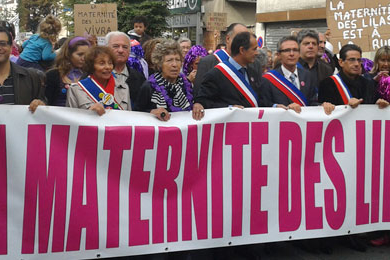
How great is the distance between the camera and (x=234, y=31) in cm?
546

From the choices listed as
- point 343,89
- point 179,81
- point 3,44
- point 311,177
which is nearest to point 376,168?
point 311,177

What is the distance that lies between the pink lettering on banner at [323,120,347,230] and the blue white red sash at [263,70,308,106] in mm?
372

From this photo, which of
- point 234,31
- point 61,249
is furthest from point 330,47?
point 61,249

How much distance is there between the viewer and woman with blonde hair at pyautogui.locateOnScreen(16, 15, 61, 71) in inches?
261

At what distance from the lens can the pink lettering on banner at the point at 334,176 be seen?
15.0 ft

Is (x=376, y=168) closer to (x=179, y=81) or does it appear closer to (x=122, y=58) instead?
(x=179, y=81)

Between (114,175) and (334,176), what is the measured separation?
1.80m

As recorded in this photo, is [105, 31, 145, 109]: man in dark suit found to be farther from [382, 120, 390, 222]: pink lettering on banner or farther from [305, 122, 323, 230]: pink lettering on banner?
[382, 120, 390, 222]: pink lettering on banner

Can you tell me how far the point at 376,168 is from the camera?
4.71 m

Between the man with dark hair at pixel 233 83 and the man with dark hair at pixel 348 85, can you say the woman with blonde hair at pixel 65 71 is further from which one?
the man with dark hair at pixel 348 85

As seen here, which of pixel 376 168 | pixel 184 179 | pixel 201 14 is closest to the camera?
pixel 184 179

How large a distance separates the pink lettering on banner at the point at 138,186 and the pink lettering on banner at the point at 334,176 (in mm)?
1486

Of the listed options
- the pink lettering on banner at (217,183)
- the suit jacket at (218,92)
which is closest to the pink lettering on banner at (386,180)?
the suit jacket at (218,92)

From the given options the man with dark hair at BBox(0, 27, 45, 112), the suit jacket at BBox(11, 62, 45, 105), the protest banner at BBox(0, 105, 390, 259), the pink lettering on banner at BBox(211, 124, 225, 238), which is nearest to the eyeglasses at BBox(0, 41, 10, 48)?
the man with dark hair at BBox(0, 27, 45, 112)
